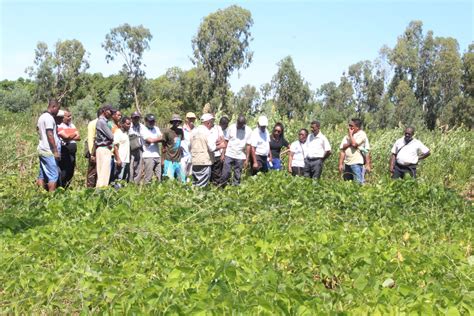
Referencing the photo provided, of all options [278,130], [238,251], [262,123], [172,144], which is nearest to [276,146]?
[278,130]

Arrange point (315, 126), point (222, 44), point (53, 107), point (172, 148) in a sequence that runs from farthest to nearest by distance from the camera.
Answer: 1. point (222, 44)
2. point (315, 126)
3. point (172, 148)
4. point (53, 107)

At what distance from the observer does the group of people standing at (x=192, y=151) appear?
873 cm

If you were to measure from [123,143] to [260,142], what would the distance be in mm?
2720

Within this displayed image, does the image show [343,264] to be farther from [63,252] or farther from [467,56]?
[467,56]

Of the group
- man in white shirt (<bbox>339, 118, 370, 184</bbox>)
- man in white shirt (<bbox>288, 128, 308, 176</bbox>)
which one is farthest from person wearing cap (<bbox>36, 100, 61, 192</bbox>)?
man in white shirt (<bbox>339, 118, 370, 184</bbox>)

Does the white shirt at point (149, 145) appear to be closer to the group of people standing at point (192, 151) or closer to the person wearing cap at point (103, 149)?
the group of people standing at point (192, 151)

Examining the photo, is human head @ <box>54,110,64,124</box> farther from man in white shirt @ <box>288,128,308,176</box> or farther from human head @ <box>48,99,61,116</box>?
man in white shirt @ <box>288,128,308,176</box>

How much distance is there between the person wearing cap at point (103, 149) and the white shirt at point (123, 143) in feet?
1.05

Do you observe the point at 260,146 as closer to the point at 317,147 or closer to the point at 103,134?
the point at 317,147

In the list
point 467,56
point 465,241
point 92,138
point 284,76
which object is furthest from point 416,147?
point 467,56

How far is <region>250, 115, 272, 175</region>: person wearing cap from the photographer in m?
10.3

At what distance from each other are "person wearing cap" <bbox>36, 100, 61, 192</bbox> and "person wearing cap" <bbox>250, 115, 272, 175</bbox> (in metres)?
3.75

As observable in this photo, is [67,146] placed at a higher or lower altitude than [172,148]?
higher

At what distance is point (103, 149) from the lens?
28.3 ft
